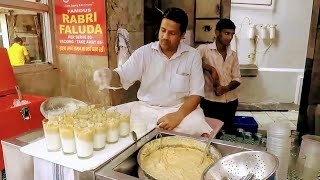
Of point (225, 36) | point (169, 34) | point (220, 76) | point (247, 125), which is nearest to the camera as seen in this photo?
point (169, 34)

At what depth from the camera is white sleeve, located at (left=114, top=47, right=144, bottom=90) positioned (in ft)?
7.60

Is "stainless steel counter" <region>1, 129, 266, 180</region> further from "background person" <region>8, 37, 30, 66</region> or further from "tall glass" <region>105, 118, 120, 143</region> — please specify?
"background person" <region>8, 37, 30, 66</region>

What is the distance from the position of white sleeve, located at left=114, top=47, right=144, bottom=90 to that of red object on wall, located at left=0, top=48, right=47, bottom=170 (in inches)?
33.2

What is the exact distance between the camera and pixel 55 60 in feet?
10.4

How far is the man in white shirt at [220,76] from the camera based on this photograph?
2.92 metres

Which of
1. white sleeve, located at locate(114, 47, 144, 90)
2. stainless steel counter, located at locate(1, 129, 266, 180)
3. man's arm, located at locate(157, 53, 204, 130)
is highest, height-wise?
white sleeve, located at locate(114, 47, 144, 90)

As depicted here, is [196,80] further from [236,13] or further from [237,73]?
[236,13]

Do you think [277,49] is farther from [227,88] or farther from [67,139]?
[67,139]

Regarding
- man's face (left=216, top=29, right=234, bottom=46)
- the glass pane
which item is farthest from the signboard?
man's face (left=216, top=29, right=234, bottom=46)

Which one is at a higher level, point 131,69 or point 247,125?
point 131,69

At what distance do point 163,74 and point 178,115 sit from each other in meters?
0.55

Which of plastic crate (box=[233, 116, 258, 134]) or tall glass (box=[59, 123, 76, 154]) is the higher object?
tall glass (box=[59, 123, 76, 154])

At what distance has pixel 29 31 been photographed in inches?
123

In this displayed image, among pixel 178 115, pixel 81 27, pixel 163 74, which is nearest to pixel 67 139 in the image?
pixel 178 115
